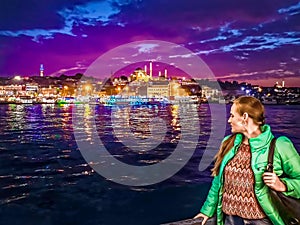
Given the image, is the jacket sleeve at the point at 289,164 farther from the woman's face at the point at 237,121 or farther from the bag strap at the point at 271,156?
the woman's face at the point at 237,121

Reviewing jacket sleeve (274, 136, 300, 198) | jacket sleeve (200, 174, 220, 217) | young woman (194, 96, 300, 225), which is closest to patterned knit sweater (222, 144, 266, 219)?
young woman (194, 96, 300, 225)

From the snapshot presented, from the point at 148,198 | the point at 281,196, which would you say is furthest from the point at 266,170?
the point at 148,198

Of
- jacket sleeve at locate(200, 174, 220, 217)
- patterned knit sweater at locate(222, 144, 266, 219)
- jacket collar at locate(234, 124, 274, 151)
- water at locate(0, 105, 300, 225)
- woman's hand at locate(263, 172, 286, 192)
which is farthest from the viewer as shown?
water at locate(0, 105, 300, 225)

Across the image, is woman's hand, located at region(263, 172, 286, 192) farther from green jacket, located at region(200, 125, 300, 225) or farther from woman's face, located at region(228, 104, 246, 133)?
woman's face, located at region(228, 104, 246, 133)

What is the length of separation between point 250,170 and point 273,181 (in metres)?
0.22

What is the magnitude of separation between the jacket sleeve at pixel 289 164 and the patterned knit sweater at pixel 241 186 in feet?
0.83

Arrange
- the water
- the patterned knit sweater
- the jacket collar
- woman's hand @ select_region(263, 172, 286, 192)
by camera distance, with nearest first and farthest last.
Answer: woman's hand @ select_region(263, 172, 286, 192)
the jacket collar
the patterned knit sweater
the water

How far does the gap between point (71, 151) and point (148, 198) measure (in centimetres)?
1292

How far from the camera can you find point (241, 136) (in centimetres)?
277

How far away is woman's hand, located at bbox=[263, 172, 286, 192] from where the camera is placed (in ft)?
8.02

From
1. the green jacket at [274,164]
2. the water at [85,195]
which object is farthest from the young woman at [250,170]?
the water at [85,195]

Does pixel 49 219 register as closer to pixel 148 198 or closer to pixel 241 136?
pixel 148 198

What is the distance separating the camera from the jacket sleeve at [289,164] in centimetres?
247

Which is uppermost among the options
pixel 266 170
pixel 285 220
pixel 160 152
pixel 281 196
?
pixel 266 170
